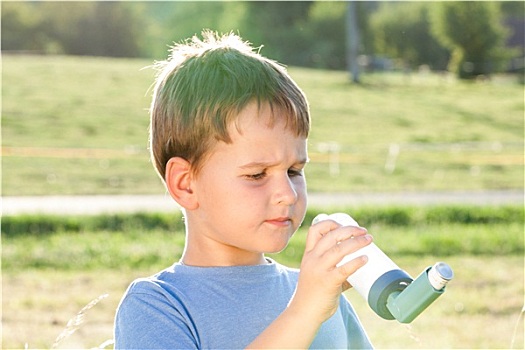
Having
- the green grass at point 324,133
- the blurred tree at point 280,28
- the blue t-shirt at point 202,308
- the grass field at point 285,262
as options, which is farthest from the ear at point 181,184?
the blurred tree at point 280,28

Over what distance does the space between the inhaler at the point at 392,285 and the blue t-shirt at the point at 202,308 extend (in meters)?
0.25

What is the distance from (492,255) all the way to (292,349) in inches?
257

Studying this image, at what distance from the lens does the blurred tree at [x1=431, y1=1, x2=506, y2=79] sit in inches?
1923

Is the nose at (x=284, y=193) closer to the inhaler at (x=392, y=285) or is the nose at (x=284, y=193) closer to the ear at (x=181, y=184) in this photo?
the inhaler at (x=392, y=285)

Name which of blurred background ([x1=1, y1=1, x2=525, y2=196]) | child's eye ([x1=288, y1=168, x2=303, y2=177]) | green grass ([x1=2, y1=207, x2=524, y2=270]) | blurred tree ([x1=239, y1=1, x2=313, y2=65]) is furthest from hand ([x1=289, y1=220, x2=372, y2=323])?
blurred tree ([x1=239, y1=1, x2=313, y2=65])

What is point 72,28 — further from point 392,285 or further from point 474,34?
point 392,285

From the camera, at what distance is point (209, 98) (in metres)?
2.03

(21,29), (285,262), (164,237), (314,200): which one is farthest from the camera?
(21,29)

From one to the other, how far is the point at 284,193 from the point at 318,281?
0.26 m

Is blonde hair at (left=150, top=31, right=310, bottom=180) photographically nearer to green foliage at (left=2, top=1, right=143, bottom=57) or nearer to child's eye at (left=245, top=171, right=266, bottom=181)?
child's eye at (left=245, top=171, right=266, bottom=181)

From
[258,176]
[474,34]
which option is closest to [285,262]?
[258,176]

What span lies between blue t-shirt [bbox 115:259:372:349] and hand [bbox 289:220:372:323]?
263 millimetres

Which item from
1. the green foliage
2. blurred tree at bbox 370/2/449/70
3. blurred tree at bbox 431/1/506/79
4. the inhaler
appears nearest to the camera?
the inhaler

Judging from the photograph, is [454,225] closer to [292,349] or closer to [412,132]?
[292,349]
